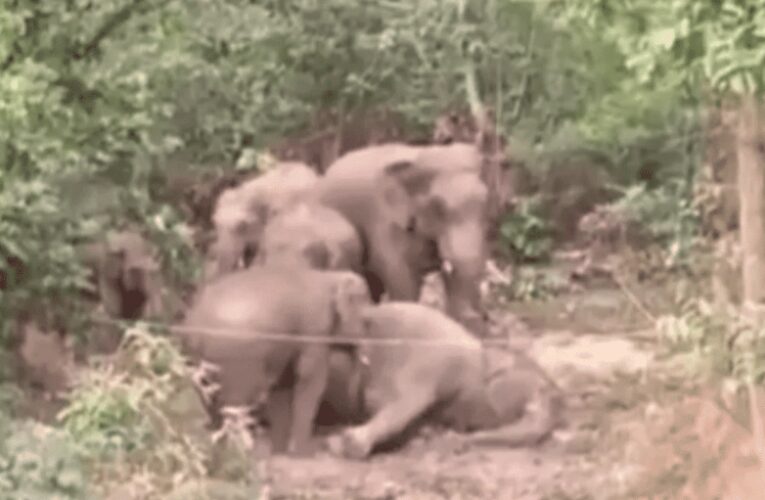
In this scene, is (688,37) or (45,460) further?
(45,460)

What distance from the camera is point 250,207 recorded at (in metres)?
2.12

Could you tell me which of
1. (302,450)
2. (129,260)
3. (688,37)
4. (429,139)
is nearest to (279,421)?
(302,450)

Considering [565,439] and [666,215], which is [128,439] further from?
[666,215]

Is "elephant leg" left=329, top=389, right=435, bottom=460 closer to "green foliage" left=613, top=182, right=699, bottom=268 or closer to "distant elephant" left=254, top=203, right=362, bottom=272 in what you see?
"distant elephant" left=254, top=203, right=362, bottom=272

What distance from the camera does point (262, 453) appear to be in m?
2.13

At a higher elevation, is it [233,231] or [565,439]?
[233,231]

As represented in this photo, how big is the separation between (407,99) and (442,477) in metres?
0.43

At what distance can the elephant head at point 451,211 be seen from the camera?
6.90 ft

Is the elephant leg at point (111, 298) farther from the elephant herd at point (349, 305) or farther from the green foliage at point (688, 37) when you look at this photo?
the green foliage at point (688, 37)

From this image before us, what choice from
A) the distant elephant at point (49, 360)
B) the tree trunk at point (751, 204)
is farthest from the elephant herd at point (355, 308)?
the tree trunk at point (751, 204)

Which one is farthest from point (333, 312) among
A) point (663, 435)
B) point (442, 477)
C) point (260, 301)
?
point (663, 435)

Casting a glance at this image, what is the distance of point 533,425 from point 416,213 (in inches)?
11.0

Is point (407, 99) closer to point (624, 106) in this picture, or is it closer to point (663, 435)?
point (624, 106)

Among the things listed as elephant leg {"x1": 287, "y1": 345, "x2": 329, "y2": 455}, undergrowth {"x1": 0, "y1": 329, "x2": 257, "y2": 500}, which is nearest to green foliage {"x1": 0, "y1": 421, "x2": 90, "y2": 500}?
undergrowth {"x1": 0, "y1": 329, "x2": 257, "y2": 500}
